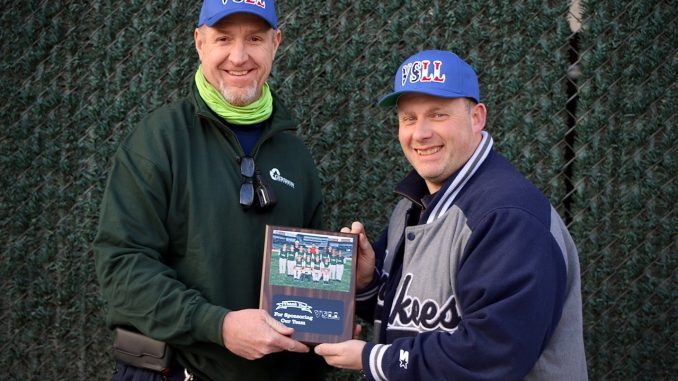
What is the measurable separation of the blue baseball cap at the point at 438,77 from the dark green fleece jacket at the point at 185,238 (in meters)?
0.72

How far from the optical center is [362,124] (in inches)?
188

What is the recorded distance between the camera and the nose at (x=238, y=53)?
3.36 m

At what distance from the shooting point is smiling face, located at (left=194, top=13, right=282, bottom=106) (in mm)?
3383

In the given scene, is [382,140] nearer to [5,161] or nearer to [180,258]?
[180,258]

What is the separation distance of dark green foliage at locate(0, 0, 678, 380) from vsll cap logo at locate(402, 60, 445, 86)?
1558mm

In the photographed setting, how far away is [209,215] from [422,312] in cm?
97

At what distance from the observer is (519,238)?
2734mm

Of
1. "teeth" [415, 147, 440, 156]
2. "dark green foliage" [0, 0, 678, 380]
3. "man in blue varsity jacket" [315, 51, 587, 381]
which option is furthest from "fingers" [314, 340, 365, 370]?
"dark green foliage" [0, 0, 678, 380]

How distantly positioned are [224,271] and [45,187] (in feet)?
7.45

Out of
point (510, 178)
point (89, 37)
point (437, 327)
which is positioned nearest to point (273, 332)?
point (437, 327)

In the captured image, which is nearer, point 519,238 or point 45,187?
point 519,238

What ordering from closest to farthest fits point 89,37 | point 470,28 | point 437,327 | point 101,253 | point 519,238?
point 519,238
point 437,327
point 101,253
point 470,28
point 89,37

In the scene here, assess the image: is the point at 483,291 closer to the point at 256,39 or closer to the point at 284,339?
the point at 284,339

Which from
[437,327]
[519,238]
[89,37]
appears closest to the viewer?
[519,238]
